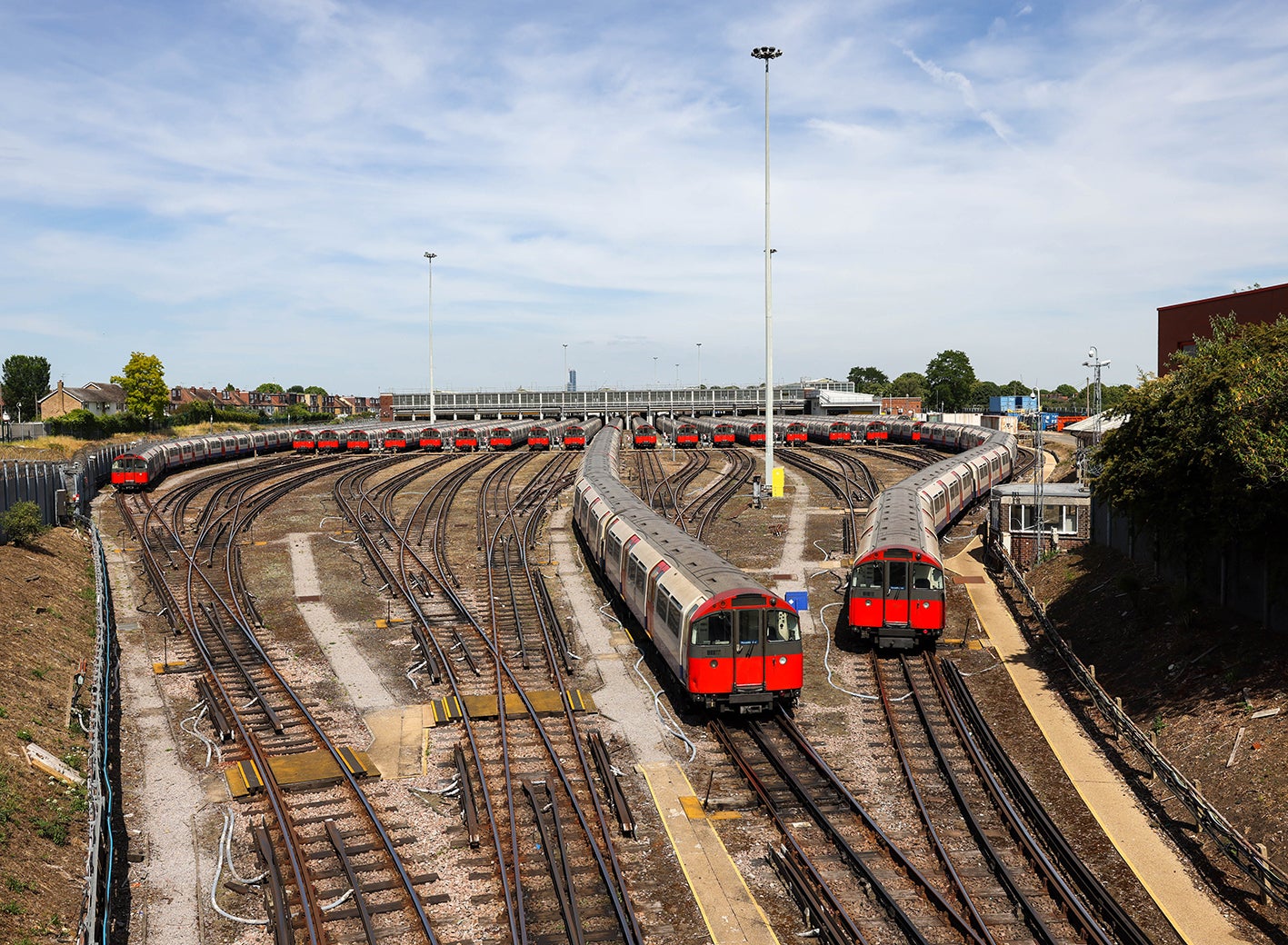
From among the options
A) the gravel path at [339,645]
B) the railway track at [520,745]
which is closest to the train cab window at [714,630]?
the railway track at [520,745]

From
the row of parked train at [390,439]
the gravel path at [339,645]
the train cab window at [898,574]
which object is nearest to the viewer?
the gravel path at [339,645]

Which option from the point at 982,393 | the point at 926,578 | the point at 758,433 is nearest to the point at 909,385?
the point at 982,393

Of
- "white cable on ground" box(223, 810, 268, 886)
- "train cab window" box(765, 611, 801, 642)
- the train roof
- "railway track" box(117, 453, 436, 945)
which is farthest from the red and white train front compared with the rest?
"white cable on ground" box(223, 810, 268, 886)

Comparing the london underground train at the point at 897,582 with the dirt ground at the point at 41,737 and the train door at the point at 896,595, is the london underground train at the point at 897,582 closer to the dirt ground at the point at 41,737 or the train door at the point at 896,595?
the train door at the point at 896,595

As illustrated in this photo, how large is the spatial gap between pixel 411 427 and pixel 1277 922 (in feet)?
244

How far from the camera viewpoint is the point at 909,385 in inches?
7613

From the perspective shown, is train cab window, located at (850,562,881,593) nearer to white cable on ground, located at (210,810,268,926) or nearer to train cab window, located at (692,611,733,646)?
train cab window, located at (692,611,733,646)

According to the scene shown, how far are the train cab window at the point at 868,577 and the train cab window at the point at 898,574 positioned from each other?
0.96ft

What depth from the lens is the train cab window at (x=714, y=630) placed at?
18.7 m

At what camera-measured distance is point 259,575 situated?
3231 centimetres

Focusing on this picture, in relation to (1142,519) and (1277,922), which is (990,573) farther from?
(1277,922)

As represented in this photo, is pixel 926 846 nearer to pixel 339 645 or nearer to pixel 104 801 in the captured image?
pixel 104 801

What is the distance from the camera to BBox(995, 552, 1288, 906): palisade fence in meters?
12.9

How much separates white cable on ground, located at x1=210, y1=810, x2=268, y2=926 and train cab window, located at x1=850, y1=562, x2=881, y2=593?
49.9ft
